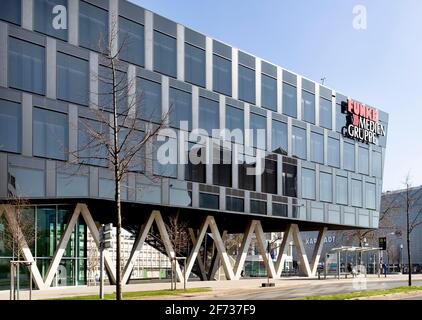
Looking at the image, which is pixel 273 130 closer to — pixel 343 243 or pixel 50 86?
pixel 50 86

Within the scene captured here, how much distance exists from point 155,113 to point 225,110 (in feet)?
26.0

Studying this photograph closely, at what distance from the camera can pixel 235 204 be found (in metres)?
48.4

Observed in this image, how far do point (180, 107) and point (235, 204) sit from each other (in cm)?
955

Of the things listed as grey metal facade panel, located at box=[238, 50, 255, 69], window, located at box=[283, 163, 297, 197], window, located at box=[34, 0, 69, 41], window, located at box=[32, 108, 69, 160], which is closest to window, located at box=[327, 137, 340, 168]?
window, located at box=[283, 163, 297, 197]

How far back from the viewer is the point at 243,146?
4884cm

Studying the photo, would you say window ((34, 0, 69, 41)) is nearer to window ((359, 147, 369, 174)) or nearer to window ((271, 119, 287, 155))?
window ((271, 119, 287, 155))

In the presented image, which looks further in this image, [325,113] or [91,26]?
[325,113]

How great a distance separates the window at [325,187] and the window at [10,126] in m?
32.0

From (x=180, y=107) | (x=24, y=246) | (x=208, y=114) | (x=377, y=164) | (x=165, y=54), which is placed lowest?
(x=24, y=246)

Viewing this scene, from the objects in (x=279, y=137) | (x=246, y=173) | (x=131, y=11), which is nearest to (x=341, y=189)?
(x=279, y=137)

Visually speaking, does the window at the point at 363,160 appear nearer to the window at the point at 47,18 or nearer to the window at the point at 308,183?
the window at the point at 308,183

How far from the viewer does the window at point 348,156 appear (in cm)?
6062

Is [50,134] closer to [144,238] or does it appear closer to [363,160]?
[144,238]

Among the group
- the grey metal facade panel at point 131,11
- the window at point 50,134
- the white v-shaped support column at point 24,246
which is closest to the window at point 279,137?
the grey metal facade panel at point 131,11
